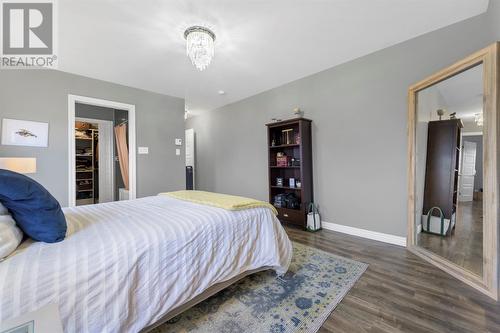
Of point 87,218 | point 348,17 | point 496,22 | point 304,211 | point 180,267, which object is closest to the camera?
point 180,267

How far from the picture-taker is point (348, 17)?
7.04 ft

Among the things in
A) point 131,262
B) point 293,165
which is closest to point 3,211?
point 131,262

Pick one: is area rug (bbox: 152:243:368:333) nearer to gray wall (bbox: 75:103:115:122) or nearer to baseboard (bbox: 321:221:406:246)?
baseboard (bbox: 321:221:406:246)

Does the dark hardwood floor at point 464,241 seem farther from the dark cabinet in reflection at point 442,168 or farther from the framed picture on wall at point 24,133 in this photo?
the framed picture on wall at point 24,133

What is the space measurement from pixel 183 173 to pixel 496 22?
14.9 feet

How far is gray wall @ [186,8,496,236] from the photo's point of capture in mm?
2395

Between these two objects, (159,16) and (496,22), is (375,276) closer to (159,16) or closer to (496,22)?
(496,22)

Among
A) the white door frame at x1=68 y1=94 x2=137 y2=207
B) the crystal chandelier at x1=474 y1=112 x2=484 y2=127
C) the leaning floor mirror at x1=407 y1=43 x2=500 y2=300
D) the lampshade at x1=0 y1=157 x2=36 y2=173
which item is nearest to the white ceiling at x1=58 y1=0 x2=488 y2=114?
the white door frame at x1=68 y1=94 x2=137 y2=207

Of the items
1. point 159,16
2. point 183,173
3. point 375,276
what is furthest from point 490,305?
point 183,173

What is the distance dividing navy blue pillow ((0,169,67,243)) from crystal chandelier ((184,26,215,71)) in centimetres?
178

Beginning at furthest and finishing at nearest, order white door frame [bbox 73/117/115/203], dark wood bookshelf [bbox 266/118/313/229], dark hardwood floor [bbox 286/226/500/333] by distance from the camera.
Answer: white door frame [bbox 73/117/115/203]
dark wood bookshelf [bbox 266/118/313/229]
dark hardwood floor [bbox 286/226/500/333]

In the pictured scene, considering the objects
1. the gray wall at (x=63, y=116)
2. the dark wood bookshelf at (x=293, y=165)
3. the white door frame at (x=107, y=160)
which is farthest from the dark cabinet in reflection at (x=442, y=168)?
the white door frame at (x=107, y=160)

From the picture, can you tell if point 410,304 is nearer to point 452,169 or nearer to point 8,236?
point 452,169

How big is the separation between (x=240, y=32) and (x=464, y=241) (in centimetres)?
319
